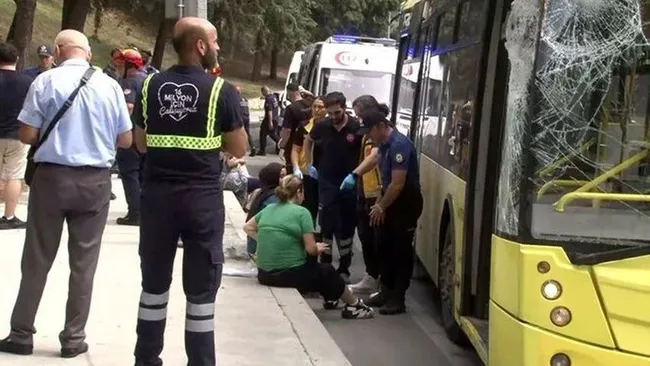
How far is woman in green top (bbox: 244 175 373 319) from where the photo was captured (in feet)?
27.9

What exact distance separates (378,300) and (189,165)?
4.17 m

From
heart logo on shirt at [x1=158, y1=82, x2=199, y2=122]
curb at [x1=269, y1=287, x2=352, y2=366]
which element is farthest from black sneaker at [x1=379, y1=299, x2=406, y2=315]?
heart logo on shirt at [x1=158, y1=82, x2=199, y2=122]

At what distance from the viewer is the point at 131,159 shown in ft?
37.8

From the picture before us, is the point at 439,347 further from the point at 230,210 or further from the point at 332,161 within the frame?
the point at 230,210

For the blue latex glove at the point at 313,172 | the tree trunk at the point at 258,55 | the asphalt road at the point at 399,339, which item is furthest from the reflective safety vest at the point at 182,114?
the tree trunk at the point at 258,55

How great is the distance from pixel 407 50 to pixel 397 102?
3.07ft

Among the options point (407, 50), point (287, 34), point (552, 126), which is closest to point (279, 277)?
point (552, 126)

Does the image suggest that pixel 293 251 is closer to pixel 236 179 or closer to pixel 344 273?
pixel 344 273

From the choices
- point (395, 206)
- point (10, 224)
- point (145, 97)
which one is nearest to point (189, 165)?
point (145, 97)

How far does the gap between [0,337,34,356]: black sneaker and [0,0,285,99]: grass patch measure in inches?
1415

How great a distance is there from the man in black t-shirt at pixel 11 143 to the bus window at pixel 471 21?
4061mm

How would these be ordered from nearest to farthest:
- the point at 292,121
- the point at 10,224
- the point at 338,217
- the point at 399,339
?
the point at 399,339 < the point at 338,217 < the point at 10,224 < the point at 292,121

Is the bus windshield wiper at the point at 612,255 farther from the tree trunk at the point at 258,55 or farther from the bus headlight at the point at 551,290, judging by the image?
the tree trunk at the point at 258,55

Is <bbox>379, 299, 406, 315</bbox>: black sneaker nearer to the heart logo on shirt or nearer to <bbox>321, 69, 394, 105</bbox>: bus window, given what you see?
the heart logo on shirt
